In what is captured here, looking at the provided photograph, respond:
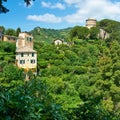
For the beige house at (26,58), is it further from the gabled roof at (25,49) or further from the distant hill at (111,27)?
the distant hill at (111,27)

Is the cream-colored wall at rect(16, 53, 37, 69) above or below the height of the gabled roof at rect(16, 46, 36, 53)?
below

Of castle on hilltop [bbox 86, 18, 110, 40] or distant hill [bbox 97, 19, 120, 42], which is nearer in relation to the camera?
distant hill [bbox 97, 19, 120, 42]

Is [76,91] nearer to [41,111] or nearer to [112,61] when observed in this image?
[112,61]

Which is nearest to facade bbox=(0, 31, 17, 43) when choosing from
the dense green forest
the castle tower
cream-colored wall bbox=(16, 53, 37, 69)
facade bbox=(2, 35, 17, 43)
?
facade bbox=(2, 35, 17, 43)

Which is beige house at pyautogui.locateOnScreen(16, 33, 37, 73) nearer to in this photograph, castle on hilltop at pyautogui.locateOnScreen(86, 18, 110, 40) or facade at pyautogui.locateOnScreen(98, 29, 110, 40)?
facade at pyautogui.locateOnScreen(98, 29, 110, 40)

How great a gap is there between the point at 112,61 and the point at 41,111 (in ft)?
101

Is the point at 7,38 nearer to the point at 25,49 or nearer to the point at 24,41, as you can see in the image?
the point at 24,41

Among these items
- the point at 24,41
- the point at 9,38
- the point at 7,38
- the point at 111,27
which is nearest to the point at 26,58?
the point at 24,41

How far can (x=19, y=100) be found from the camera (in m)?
4.36

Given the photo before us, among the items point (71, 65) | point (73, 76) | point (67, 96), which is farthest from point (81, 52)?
point (67, 96)

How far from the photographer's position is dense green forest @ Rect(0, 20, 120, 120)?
4500mm

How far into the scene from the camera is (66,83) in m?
46.4

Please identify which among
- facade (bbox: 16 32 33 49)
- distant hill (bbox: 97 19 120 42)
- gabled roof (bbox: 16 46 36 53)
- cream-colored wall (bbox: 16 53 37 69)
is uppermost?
distant hill (bbox: 97 19 120 42)

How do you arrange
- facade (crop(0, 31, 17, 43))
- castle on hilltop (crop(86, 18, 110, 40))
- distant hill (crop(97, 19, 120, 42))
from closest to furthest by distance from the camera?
facade (crop(0, 31, 17, 43)) → distant hill (crop(97, 19, 120, 42)) → castle on hilltop (crop(86, 18, 110, 40))
